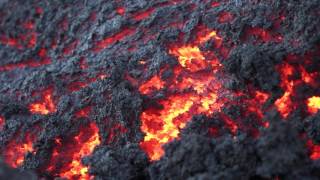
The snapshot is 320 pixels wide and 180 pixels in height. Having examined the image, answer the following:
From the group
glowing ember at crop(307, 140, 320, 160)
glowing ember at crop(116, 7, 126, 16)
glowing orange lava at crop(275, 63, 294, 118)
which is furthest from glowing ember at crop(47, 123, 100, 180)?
glowing ember at crop(307, 140, 320, 160)

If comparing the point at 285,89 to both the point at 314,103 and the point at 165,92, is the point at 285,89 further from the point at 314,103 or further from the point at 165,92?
the point at 165,92

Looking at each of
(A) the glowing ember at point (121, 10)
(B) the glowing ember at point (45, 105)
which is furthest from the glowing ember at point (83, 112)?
(A) the glowing ember at point (121, 10)

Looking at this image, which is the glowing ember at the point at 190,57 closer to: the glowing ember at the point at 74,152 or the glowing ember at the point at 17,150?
the glowing ember at the point at 74,152

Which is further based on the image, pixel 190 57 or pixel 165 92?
pixel 190 57

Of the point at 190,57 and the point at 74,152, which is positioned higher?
the point at 190,57

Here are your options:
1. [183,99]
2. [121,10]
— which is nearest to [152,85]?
[183,99]

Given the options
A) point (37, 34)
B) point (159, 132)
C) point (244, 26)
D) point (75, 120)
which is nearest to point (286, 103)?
point (244, 26)

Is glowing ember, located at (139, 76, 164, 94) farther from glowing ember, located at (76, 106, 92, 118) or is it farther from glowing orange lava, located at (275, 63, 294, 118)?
glowing orange lava, located at (275, 63, 294, 118)
